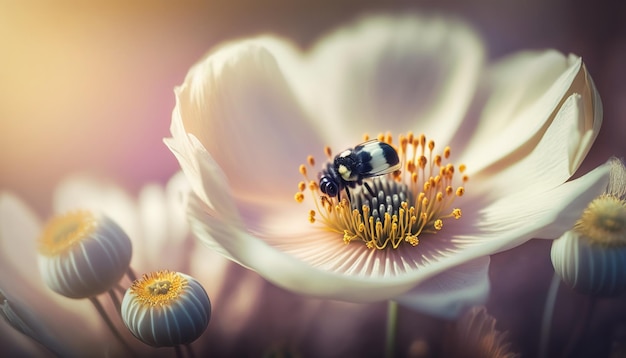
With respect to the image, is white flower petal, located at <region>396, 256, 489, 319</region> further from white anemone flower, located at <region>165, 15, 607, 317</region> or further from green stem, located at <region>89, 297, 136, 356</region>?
green stem, located at <region>89, 297, 136, 356</region>

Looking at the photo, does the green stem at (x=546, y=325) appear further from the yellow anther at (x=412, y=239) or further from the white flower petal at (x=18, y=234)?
the white flower petal at (x=18, y=234)

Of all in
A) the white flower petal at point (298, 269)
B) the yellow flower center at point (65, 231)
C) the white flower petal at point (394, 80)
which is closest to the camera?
the white flower petal at point (298, 269)

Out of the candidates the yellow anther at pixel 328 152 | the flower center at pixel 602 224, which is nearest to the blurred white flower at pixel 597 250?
the flower center at pixel 602 224

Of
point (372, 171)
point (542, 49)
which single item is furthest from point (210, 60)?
point (542, 49)

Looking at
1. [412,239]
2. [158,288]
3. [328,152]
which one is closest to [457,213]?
[412,239]

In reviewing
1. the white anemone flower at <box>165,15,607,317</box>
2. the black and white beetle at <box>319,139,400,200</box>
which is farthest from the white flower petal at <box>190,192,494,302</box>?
the black and white beetle at <box>319,139,400,200</box>

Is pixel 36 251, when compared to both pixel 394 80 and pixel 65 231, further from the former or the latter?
pixel 394 80
